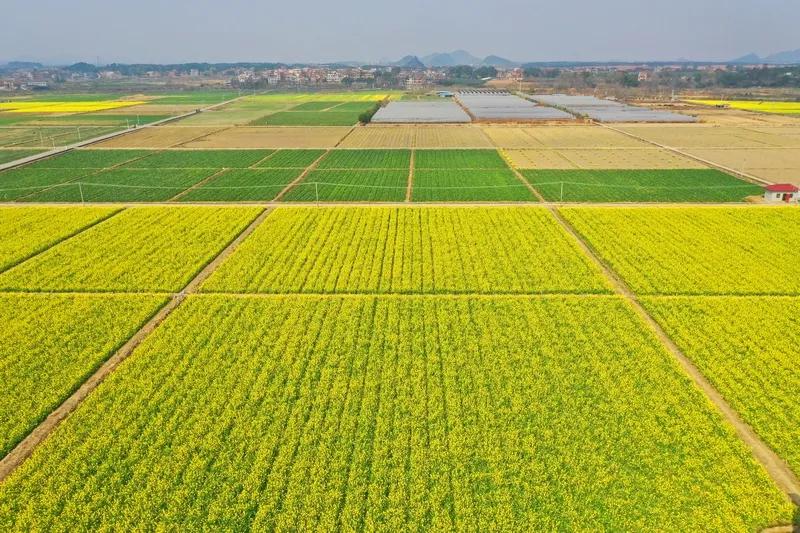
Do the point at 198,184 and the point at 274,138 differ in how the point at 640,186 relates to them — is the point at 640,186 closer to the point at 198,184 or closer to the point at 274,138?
the point at 198,184

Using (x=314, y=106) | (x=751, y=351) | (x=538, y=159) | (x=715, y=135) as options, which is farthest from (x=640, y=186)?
(x=314, y=106)

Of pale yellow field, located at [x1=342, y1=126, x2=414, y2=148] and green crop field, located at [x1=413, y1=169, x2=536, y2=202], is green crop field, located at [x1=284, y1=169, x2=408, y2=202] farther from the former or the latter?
pale yellow field, located at [x1=342, y1=126, x2=414, y2=148]

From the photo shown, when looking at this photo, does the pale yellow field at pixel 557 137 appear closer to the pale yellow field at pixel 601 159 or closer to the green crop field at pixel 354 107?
the pale yellow field at pixel 601 159

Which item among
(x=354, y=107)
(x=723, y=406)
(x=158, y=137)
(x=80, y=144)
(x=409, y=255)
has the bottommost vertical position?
(x=723, y=406)

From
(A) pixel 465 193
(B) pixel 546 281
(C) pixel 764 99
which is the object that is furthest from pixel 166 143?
(C) pixel 764 99

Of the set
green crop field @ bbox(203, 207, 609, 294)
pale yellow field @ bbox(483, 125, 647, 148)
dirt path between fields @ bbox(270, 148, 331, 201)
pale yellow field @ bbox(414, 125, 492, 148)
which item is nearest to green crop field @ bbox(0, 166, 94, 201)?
dirt path between fields @ bbox(270, 148, 331, 201)
